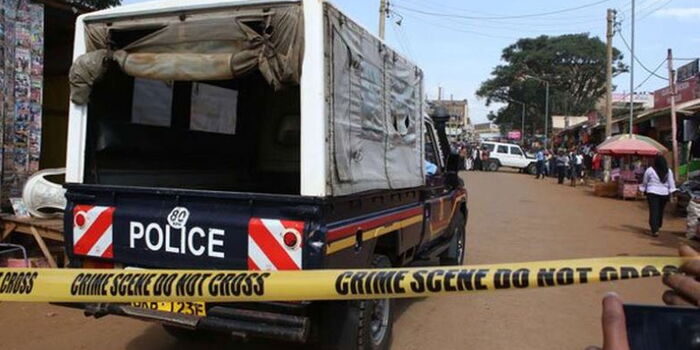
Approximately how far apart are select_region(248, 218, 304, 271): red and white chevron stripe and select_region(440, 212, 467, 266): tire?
3.80 meters

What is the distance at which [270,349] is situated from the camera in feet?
15.8

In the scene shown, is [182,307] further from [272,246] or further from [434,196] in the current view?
[434,196]

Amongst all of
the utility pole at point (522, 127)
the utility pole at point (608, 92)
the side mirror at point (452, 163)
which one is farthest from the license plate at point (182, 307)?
the utility pole at point (522, 127)

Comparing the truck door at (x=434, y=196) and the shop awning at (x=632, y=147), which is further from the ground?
the shop awning at (x=632, y=147)

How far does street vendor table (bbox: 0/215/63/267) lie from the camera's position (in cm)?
643

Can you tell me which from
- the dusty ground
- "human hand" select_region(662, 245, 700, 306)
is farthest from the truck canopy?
"human hand" select_region(662, 245, 700, 306)

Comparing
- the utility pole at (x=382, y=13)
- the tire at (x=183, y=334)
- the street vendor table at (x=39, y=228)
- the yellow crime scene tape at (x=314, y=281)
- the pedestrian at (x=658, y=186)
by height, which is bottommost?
the tire at (x=183, y=334)

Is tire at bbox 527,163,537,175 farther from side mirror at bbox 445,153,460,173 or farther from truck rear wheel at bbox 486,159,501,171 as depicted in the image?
side mirror at bbox 445,153,460,173

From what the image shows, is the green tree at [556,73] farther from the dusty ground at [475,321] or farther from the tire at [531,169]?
the dusty ground at [475,321]

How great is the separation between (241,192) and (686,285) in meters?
3.39

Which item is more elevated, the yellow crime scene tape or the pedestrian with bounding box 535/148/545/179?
the pedestrian with bounding box 535/148/545/179

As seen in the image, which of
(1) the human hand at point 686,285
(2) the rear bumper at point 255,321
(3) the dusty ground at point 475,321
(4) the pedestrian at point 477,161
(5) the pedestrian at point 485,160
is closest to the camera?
(1) the human hand at point 686,285

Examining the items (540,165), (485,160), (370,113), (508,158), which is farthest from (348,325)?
(508,158)

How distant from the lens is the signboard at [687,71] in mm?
19297
